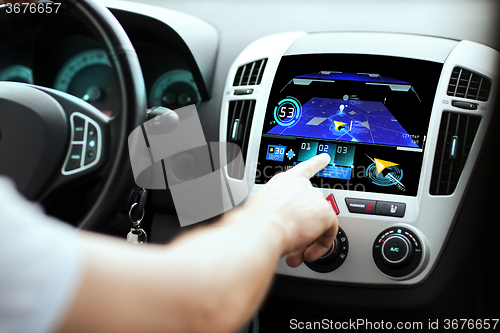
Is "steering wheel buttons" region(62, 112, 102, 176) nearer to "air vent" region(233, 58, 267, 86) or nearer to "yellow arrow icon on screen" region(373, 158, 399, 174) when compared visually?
"air vent" region(233, 58, 267, 86)

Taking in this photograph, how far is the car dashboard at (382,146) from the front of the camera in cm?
114

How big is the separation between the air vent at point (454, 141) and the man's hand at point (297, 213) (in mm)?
619

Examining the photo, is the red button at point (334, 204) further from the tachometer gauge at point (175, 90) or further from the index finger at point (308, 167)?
the tachometer gauge at point (175, 90)

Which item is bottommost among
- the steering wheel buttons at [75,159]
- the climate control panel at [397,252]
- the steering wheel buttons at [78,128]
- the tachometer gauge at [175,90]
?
the climate control panel at [397,252]

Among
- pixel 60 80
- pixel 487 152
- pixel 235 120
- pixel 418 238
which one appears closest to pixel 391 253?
pixel 418 238

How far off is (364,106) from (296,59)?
0.27 m

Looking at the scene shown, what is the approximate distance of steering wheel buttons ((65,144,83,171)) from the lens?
838 mm

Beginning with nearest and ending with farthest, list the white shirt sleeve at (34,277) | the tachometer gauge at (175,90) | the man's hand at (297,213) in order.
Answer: the white shirt sleeve at (34,277)
the man's hand at (297,213)
the tachometer gauge at (175,90)

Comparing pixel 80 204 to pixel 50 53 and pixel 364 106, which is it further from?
pixel 50 53

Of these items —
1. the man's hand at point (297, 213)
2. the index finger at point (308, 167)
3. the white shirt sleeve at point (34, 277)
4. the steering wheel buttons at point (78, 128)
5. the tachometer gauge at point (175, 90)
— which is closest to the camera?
the white shirt sleeve at point (34, 277)

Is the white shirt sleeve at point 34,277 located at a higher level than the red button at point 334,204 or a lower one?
higher

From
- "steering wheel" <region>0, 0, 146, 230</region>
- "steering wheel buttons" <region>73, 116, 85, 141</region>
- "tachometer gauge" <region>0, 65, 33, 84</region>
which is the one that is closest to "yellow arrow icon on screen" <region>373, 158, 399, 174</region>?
"steering wheel" <region>0, 0, 146, 230</region>

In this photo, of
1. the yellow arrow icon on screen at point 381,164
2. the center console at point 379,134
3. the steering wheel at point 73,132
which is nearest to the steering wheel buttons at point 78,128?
the steering wheel at point 73,132

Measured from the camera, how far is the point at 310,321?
1301mm
